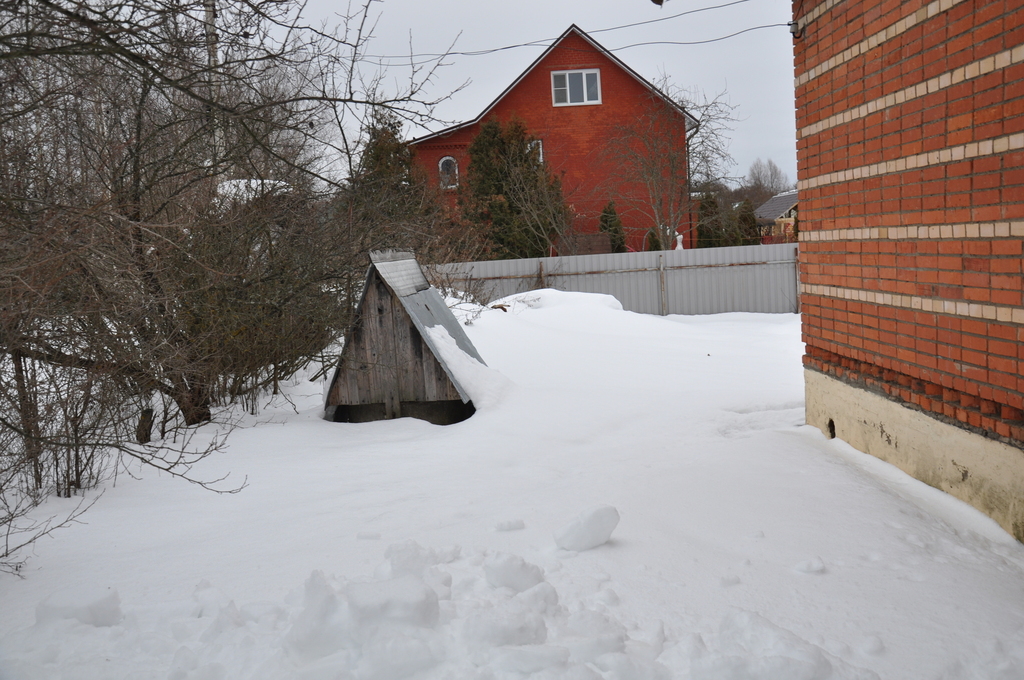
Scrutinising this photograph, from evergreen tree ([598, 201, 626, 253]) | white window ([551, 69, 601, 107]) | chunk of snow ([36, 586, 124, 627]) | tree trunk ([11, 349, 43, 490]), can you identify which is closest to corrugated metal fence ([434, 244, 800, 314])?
evergreen tree ([598, 201, 626, 253])

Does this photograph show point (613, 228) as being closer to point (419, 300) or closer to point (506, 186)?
point (506, 186)

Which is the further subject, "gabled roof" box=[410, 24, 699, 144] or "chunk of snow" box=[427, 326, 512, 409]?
"gabled roof" box=[410, 24, 699, 144]

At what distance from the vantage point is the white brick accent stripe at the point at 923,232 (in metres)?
4.20

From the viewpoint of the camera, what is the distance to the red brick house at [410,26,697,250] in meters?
27.9

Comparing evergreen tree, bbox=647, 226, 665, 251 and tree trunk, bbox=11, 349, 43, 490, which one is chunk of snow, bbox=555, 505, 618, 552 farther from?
evergreen tree, bbox=647, 226, 665, 251

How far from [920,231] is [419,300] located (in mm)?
4809

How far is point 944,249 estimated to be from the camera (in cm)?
479

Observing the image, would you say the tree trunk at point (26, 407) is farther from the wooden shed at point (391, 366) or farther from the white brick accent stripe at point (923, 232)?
the white brick accent stripe at point (923, 232)

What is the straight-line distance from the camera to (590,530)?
Result: 4082mm

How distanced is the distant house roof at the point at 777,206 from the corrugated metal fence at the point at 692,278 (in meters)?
24.4

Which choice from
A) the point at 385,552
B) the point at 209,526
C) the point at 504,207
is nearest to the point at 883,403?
the point at 385,552

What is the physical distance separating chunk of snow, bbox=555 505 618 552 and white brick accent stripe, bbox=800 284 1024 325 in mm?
2215

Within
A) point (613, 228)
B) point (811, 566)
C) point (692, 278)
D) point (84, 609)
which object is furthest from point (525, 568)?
point (613, 228)

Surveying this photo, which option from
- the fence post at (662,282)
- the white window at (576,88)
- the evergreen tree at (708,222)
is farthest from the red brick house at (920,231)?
the white window at (576,88)
